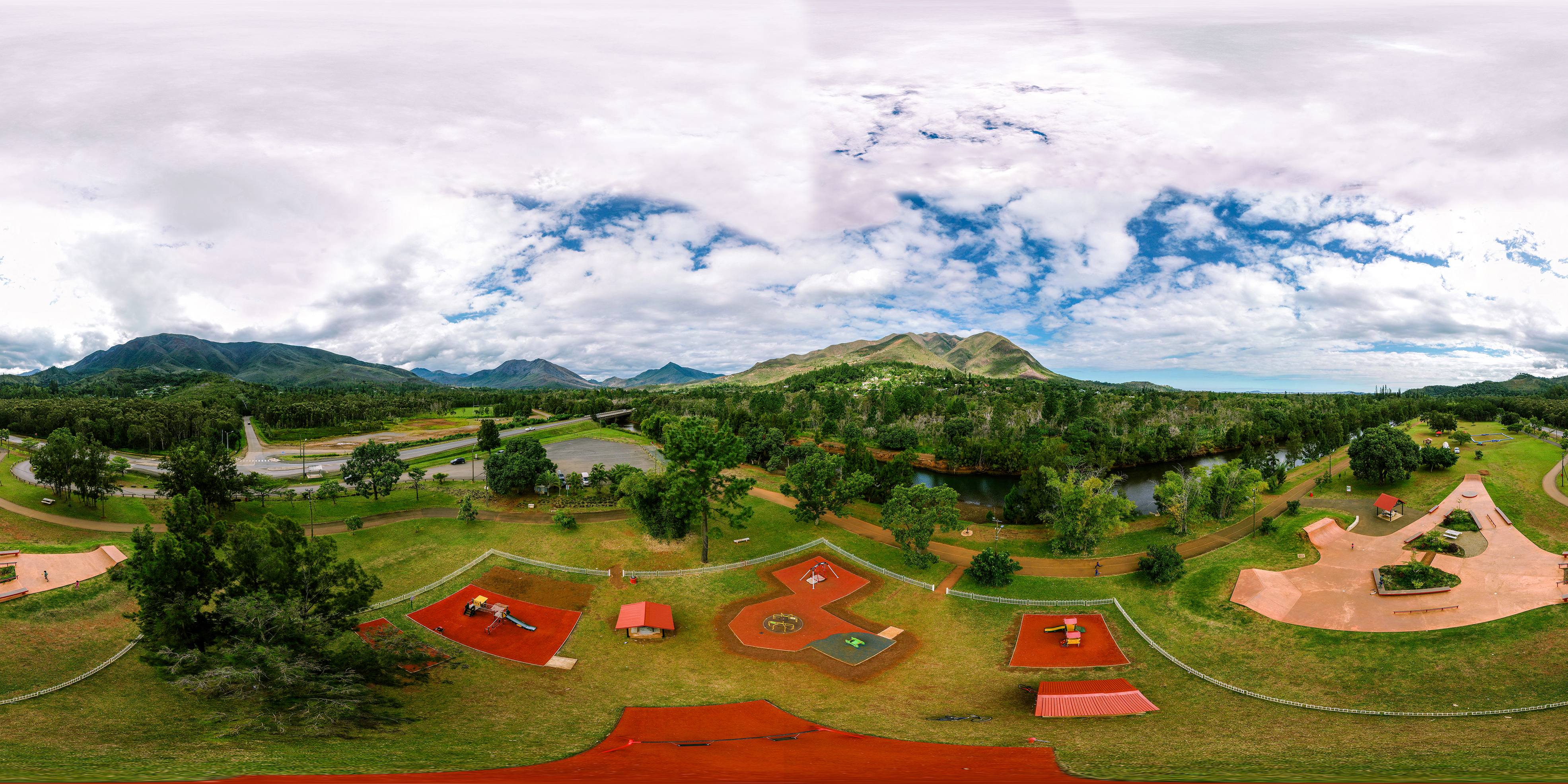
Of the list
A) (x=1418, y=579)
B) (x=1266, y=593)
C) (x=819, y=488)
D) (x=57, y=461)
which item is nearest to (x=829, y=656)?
(x=819, y=488)

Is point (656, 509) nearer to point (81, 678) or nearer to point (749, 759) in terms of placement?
point (749, 759)

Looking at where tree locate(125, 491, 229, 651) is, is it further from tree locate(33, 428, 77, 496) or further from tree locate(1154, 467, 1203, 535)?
tree locate(1154, 467, 1203, 535)

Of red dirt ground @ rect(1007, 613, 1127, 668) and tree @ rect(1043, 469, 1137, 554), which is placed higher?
tree @ rect(1043, 469, 1137, 554)

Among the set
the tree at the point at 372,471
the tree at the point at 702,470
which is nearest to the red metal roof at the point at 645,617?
the tree at the point at 702,470

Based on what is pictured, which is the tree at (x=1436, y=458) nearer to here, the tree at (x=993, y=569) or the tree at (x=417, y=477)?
the tree at (x=993, y=569)

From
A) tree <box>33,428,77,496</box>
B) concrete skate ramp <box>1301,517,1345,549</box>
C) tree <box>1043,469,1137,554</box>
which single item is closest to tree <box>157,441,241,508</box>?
tree <box>33,428,77,496</box>

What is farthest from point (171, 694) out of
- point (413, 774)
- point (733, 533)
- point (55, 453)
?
point (55, 453)
